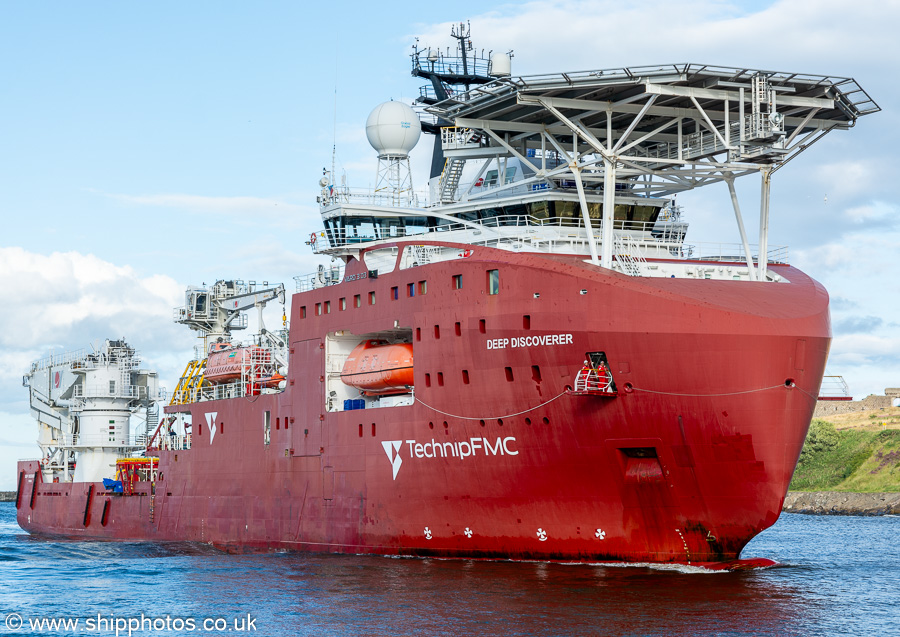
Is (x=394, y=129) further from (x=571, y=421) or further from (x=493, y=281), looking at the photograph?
(x=571, y=421)

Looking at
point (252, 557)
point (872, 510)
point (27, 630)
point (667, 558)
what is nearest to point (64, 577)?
point (252, 557)

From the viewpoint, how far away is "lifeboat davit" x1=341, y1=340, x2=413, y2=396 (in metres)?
32.4

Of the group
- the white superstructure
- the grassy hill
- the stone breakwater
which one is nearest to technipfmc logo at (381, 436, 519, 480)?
the white superstructure

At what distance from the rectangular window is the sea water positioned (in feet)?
24.1

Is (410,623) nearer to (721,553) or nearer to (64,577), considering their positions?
(721,553)

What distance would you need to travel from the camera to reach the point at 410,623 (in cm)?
2283

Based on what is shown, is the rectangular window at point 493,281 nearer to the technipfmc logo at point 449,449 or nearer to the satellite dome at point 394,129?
the technipfmc logo at point 449,449

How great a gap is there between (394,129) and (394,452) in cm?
1381

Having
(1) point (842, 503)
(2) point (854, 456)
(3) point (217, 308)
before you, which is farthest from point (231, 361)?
(2) point (854, 456)

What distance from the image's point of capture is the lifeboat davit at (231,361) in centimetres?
4081

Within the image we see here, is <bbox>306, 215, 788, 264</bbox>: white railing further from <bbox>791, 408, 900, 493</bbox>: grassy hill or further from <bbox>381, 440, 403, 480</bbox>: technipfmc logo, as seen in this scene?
<bbox>791, 408, 900, 493</bbox>: grassy hill

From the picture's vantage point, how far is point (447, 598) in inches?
988

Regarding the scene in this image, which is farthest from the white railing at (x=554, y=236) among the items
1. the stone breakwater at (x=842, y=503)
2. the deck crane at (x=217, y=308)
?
the stone breakwater at (x=842, y=503)

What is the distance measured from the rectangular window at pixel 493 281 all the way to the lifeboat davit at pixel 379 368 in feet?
13.6
